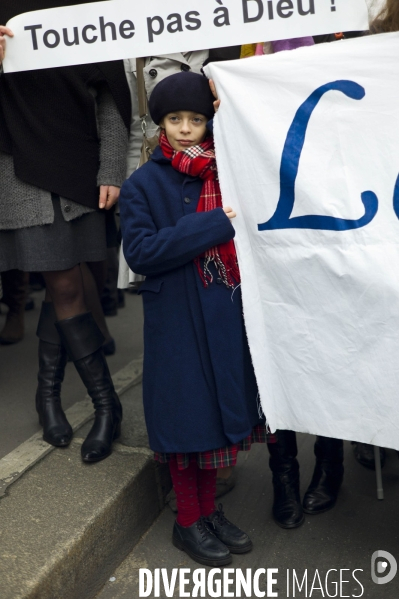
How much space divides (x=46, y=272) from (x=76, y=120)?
589 millimetres

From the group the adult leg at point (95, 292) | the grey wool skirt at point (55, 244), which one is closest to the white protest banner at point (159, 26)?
the grey wool skirt at point (55, 244)

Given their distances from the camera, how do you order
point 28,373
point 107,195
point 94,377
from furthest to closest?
point 28,373 < point 94,377 < point 107,195

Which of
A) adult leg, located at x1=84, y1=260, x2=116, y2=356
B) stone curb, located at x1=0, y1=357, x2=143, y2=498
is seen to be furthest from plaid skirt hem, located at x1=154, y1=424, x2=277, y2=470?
adult leg, located at x1=84, y1=260, x2=116, y2=356

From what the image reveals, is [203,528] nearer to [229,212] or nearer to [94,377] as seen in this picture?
[94,377]

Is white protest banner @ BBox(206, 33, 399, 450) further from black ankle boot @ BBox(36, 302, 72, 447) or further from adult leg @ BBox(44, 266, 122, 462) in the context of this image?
black ankle boot @ BBox(36, 302, 72, 447)

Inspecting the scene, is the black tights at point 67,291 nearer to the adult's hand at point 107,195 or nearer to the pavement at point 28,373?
the adult's hand at point 107,195

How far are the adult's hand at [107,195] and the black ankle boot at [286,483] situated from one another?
1106 mm

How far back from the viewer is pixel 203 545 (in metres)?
2.57

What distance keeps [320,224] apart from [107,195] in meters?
0.91

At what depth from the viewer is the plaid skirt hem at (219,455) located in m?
2.46

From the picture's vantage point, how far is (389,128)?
7.32 feet

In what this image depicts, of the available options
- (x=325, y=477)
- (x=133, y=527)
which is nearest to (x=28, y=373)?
(x=133, y=527)

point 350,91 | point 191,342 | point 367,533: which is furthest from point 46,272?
point 367,533

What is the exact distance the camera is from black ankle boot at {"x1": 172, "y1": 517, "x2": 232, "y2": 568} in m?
2.55
